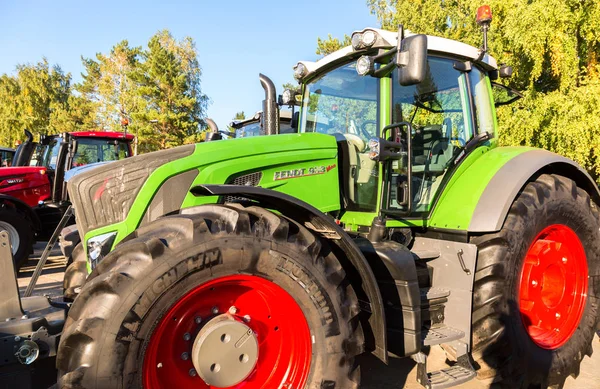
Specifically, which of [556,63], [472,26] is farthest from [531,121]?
[472,26]

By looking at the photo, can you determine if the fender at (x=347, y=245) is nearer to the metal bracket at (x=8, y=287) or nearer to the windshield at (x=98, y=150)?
the metal bracket at (x=8, y=287)

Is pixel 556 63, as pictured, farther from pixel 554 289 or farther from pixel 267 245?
pixel 267 245

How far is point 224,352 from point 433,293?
5.07 feet

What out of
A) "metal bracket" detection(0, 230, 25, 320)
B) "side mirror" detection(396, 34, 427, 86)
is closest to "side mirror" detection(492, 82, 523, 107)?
"side mirror" detection(396, 34, 427, 86)

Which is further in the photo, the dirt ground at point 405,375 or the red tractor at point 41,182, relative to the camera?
the red tractor at point 41,182

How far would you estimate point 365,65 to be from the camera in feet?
9.76

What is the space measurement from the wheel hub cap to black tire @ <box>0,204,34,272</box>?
630cm

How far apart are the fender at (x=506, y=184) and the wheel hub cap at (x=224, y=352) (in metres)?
1.72

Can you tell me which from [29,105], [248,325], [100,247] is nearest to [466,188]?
[248,325]

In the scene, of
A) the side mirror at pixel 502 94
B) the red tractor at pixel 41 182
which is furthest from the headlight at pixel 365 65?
the red tractor at pixel 41 182

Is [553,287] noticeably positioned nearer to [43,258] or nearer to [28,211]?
[43,258]

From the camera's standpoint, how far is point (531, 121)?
34.9ft

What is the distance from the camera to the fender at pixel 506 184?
2994 mm

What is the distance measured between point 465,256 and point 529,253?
66 centimetres
